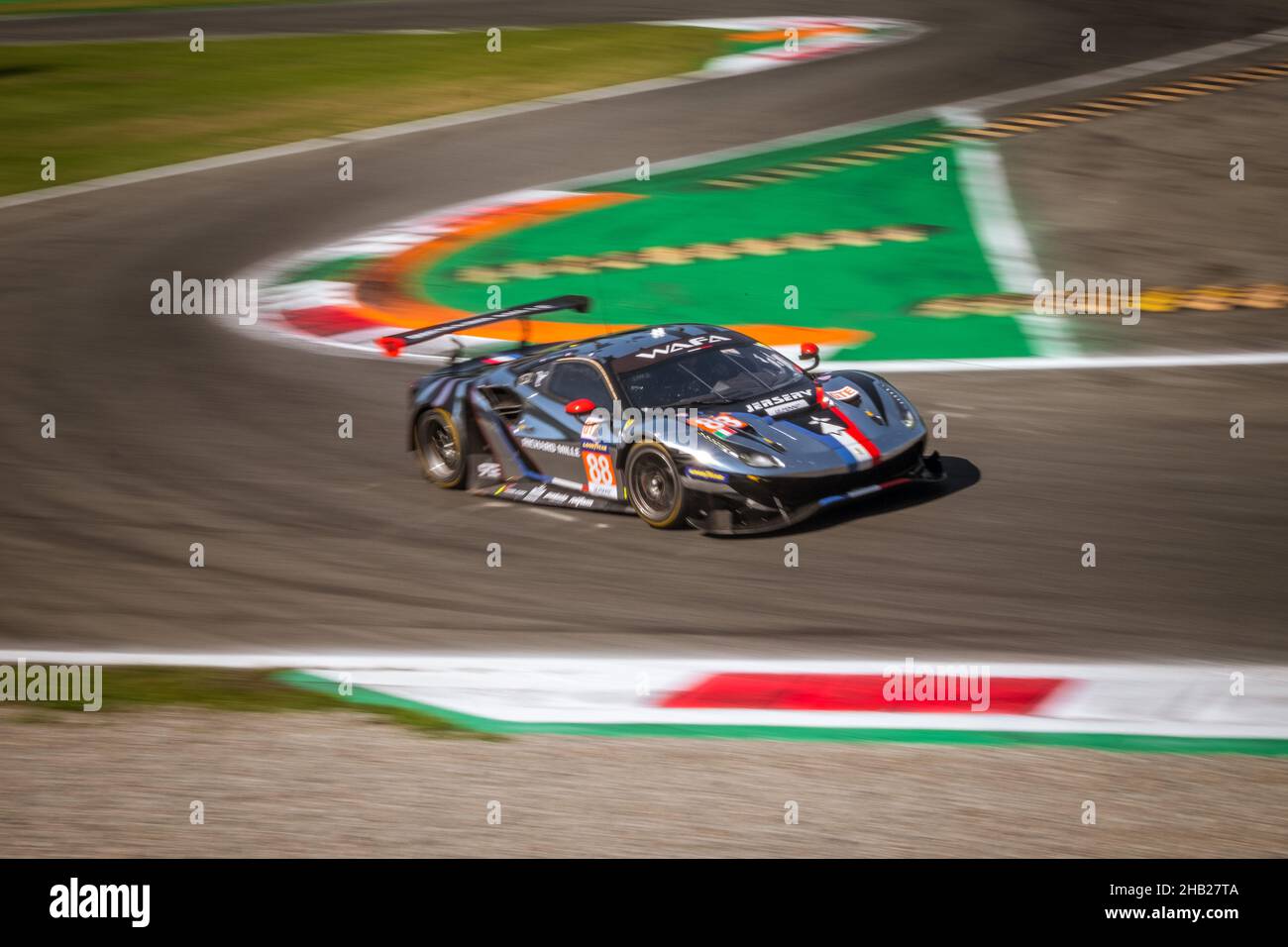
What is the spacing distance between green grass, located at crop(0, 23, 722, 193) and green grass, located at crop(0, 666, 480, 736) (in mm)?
15801

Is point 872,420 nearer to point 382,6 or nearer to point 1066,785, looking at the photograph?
point 1066,785

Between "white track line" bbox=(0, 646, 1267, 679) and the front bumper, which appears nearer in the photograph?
"white track line" bbox=(0, 646, 1267, 679)

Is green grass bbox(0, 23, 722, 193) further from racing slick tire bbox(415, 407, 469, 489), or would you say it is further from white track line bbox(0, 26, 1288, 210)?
racing slick tire bbox(415, 407, 469, 489)

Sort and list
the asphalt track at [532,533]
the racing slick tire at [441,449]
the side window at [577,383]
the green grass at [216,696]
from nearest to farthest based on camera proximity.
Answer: the green grass at [216,696] → the asphalt track at [532,533] → the side window at [577,383] → the racing slick tire at [441,449]

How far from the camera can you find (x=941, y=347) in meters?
15.3

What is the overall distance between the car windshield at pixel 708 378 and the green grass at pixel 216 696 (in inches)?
128

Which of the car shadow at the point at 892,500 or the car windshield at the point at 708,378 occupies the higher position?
the car windshield at the point at 708,378

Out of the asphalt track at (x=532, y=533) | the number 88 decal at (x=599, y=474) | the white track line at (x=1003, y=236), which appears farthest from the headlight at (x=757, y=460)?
the white track line at (x=1003, y=236)

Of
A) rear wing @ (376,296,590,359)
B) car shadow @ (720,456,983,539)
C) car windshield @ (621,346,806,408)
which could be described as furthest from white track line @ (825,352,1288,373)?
car windshield @ (621,346,806,408)

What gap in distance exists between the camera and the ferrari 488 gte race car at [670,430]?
10.3 m

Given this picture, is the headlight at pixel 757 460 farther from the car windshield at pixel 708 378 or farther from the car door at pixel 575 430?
the car door at pixel 575 430

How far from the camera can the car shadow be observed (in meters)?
10.6

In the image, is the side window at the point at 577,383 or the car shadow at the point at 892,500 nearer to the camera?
the car shadow at the point at 892,500

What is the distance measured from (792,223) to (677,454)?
374 inches
